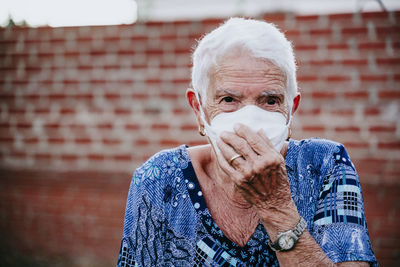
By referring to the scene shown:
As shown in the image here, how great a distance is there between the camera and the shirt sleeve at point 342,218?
1.76 meters

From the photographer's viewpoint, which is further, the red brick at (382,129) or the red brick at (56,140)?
the red brick at (56,140)

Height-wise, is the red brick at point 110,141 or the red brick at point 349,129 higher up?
the red brick at point 349,129

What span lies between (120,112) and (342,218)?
3.70 meters

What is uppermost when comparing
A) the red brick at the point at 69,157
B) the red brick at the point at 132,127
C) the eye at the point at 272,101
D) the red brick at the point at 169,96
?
the red brick at the point at 169,96

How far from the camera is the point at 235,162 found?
65.0 inches

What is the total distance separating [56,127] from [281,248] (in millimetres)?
4315

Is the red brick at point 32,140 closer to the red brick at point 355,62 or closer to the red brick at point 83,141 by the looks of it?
the red brick at point 83,141

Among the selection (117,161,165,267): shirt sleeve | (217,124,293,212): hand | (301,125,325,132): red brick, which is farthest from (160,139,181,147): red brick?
(217,124,293,212): hand

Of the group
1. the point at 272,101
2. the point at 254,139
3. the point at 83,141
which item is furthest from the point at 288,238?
the point at 83,141

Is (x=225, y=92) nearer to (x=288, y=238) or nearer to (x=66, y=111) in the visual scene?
(x=288, y=238)

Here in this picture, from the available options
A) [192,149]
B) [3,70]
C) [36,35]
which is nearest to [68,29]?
[36,35]

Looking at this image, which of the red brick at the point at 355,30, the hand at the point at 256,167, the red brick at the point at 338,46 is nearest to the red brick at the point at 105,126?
the red brick at the point at 338,46

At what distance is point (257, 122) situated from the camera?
1783 mm

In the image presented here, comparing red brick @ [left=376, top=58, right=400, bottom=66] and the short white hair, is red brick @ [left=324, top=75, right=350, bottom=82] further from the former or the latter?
the short white hair
